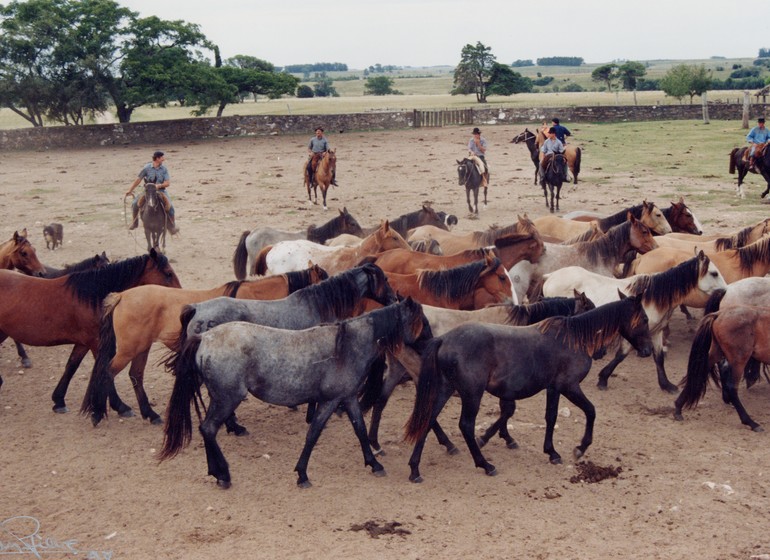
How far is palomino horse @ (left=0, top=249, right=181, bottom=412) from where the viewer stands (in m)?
8.07

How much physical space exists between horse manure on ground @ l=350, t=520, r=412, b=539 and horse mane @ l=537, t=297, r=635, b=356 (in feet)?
6.96

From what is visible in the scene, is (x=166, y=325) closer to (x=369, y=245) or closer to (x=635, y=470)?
(x=369, y=245)

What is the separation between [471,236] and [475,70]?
48.3m

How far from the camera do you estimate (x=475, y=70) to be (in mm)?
57156

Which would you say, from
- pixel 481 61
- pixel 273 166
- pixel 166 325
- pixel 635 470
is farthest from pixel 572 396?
pixel 481 61

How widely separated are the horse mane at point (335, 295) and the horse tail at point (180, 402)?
1418mm

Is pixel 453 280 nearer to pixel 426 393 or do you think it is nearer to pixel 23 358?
pixel 426 393

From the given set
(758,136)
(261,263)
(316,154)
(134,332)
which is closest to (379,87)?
(316,154)

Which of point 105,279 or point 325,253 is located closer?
point 105,279

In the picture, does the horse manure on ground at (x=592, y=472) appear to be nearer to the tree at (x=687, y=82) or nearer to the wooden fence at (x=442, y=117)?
the wooden fence at (x=442, y=117)

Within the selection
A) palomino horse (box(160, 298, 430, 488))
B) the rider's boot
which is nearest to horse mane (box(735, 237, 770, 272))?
palomino horse (box(160, 298, 430, 488))
